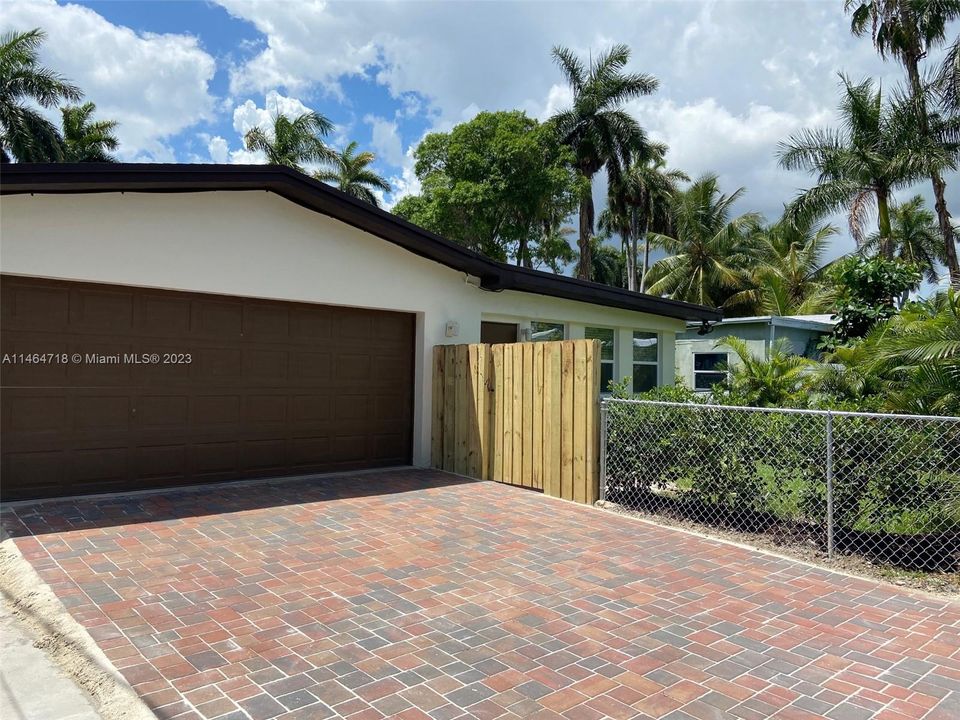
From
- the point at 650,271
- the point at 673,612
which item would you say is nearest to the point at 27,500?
the point at 673,612

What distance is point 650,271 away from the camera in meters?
33.5

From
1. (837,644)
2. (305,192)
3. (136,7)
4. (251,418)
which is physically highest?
(136,7)

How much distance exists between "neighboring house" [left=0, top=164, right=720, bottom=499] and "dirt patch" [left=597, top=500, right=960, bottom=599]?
4523 millimetres

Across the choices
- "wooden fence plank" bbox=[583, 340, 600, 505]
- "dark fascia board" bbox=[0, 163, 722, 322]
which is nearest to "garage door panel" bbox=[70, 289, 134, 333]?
"dark fascia board" bbox=[0, 163, 722, 322]

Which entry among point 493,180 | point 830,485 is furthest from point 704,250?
point 830,485

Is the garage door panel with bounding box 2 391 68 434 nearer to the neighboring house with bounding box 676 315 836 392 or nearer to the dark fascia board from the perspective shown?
the dark fascia board

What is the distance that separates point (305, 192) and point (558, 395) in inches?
159

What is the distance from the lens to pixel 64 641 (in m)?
3.62

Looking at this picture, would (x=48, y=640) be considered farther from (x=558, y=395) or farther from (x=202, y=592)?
(x=558, y=395)

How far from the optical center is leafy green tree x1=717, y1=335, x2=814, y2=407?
7211 mm

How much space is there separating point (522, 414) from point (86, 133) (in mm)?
29704

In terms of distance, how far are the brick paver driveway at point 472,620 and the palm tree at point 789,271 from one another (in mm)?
22740

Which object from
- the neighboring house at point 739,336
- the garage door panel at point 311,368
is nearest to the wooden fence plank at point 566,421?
the garage door panel at point 311,368

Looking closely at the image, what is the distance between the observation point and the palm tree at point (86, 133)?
28500 millimetres
